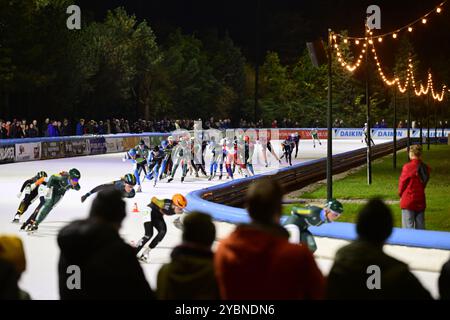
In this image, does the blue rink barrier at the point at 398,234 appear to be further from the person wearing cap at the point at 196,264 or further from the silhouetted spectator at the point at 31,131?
the silhouetted spectator at the point at 31,131

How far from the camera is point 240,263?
460 centimetres

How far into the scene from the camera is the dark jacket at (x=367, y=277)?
16.1 feet

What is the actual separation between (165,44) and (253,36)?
3597 centimetres

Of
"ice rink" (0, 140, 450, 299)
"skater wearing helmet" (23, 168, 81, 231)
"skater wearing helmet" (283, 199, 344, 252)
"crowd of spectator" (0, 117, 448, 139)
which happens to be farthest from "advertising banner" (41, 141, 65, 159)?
"skater wearing helmet" (283, 199, 344, 252)

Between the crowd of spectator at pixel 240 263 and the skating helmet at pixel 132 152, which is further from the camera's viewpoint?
the skating helmet at pixel 132 152

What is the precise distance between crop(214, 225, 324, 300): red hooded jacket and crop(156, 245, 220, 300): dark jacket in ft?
1.11

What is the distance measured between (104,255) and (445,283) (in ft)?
7.61

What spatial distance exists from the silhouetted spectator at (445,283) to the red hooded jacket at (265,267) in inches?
47.5

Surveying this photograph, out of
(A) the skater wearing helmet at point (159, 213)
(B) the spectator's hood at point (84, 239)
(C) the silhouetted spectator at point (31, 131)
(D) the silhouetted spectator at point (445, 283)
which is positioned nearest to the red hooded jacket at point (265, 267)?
(B) the spectator's hood at point (84, 239)

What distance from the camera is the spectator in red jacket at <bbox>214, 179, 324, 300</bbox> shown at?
178 inches

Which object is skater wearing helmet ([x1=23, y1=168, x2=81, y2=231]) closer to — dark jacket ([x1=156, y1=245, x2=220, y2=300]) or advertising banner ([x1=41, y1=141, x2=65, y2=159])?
dark jacket ([x1=156, y1=245, x2=220, y2=300])

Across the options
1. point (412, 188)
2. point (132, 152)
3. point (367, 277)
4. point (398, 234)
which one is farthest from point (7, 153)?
point (367, 277)

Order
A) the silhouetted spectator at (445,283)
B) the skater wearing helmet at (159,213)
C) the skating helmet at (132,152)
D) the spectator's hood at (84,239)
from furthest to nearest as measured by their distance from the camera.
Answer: the skating helmet at (132,152) → the skater wearing helmet at (159,213) → the silhouetted spectator at (445,283) → the spectator's hood at (84,239)
